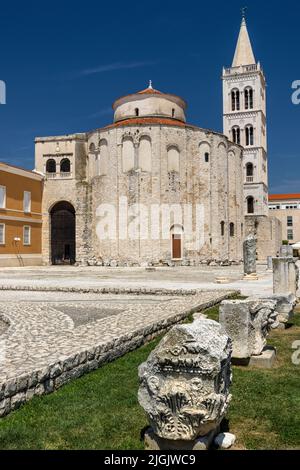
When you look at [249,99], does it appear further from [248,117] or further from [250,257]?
[250,257]

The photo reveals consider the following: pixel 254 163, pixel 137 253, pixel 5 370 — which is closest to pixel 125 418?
pixel 5 370

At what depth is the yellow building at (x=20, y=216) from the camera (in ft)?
104

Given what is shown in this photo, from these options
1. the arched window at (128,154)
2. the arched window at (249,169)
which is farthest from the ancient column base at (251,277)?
the arched window at (249,169)

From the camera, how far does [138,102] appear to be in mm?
40562

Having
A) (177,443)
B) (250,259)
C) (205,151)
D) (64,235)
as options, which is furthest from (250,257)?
(64,235)

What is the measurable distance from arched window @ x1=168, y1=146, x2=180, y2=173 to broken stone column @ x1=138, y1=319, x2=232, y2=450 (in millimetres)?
34406

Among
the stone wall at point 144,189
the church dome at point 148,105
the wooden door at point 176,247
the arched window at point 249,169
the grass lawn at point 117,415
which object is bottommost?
the grass lawn at point 117,415

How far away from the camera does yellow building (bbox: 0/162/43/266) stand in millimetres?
31766

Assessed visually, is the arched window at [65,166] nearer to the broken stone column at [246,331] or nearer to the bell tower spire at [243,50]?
the bell tower spire at [243,50]

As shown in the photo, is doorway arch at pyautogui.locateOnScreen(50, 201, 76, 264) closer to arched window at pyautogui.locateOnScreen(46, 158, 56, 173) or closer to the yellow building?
arched window at pyautogui.locateOnScreen(46, 158, 56, 173)

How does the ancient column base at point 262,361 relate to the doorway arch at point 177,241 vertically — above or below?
below

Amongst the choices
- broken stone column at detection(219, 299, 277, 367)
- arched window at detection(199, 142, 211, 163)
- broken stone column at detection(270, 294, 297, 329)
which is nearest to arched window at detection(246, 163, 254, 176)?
arched window at detection(199, 142, 211, 163)

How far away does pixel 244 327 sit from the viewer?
234 inches
